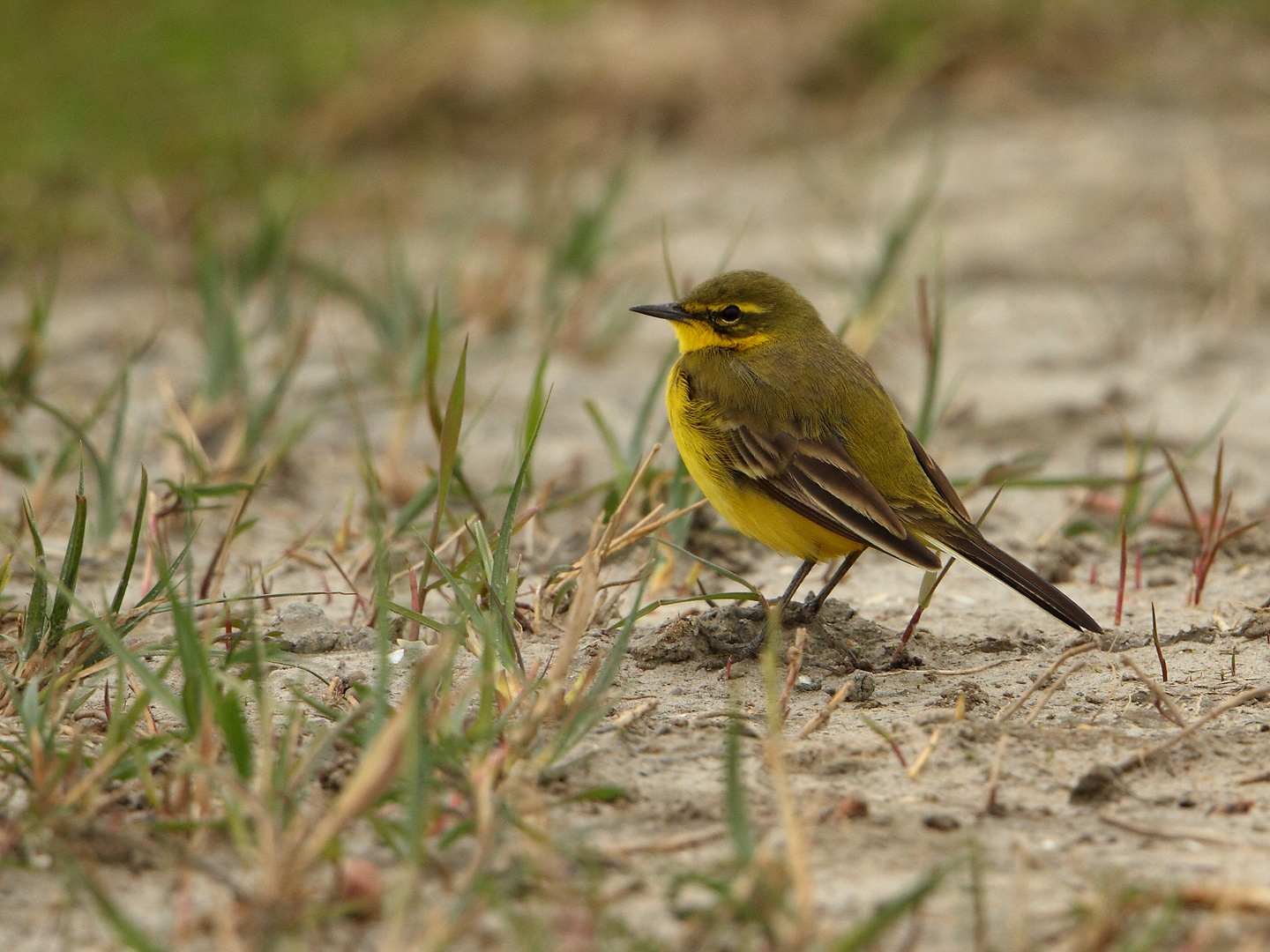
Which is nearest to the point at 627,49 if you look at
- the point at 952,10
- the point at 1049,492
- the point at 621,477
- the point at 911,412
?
the point at 952,10

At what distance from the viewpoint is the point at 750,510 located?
14.6 feet

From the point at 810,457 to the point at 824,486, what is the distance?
16 cm

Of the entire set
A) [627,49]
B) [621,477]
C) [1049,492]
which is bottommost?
[1049,492]

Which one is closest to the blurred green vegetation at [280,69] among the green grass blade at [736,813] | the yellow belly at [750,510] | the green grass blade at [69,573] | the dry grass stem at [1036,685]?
the yellow belly at [750,510]

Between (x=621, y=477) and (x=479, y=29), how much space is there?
7100mm

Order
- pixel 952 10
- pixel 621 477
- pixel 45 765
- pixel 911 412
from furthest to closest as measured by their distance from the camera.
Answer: pixel 952 10
pixel 911 412
pixel 621 477
pixel 45 765

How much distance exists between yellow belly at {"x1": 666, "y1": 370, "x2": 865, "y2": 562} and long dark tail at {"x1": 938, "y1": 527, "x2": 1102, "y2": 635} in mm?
311

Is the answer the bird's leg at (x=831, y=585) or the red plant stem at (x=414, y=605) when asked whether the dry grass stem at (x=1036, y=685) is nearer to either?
the bird's leg at (x=831, y=585)

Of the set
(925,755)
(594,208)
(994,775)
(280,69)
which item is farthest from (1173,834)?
(280,69)

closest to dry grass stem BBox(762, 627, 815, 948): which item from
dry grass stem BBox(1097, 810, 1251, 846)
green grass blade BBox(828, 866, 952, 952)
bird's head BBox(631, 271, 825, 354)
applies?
green grass blade BBox(828, 866, 952, 952)

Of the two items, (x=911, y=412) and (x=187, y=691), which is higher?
(x=187, y=691)

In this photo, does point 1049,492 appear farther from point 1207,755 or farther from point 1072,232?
point 1072,232

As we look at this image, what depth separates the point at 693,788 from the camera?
9.94 ft

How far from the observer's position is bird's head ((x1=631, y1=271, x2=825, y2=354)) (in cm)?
515
